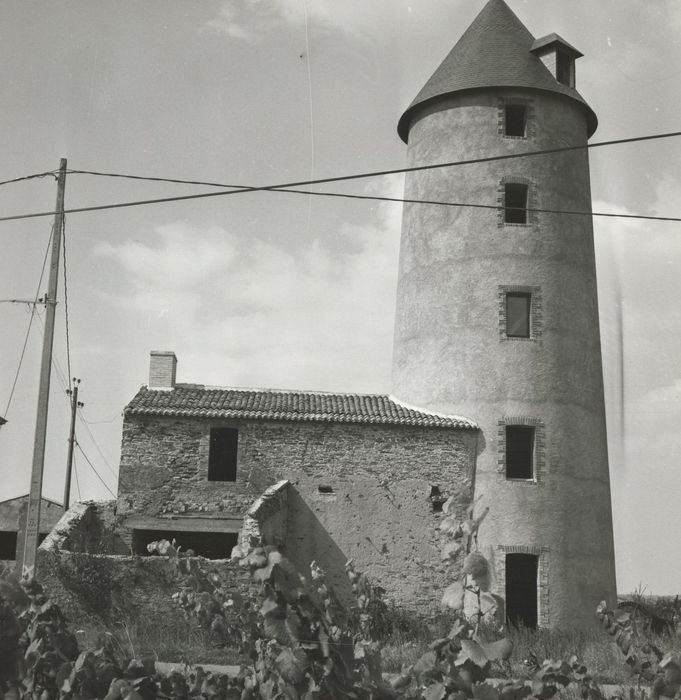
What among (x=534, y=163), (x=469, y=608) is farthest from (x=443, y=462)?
(x=534, y=163)

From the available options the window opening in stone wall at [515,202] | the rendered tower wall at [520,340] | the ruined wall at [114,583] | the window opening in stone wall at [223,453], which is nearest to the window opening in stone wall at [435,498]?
the rendered tower wall at [520,340]

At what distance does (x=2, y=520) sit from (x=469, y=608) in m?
18.2

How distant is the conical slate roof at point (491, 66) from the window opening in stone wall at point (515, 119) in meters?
0.67

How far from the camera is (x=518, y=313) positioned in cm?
2502

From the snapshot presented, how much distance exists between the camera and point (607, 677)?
1472 centimetres

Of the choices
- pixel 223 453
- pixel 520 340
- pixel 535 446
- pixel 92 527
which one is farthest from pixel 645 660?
pixel 92 527

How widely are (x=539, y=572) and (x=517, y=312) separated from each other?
658 centimetres

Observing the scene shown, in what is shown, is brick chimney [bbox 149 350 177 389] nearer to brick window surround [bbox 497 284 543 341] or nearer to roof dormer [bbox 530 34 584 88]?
brick window surround [bbox 497 284 543 341]

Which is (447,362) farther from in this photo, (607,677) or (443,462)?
(607,677)

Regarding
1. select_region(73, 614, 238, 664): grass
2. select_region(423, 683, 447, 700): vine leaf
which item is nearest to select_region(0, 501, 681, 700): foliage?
select_region(423, 683, 447, 700): vine leaf

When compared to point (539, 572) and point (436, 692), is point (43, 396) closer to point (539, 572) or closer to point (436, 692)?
point (539, 572)

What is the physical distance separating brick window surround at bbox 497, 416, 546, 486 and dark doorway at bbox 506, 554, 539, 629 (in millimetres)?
1894

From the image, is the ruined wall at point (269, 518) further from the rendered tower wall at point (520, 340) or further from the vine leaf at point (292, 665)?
the vine leaf at point (292, 665)

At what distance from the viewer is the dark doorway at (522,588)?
23266 millimetres
